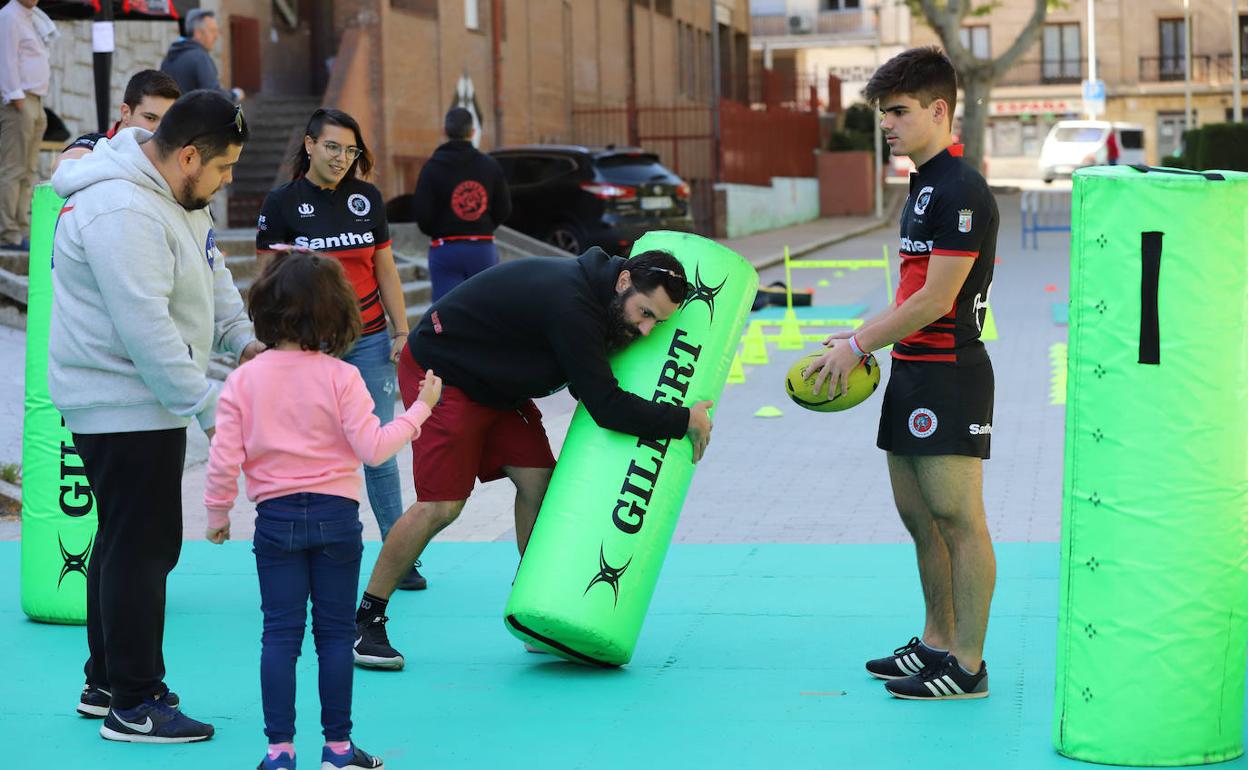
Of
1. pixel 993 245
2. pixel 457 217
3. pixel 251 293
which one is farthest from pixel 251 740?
pixel 457 217

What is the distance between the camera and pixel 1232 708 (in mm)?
4293

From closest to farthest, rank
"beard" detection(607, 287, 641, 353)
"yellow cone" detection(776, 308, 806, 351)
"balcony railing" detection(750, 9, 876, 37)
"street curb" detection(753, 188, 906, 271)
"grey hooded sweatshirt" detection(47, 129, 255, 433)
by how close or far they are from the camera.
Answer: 1. "grey hooded sweatshirt" detection(47, 129, 255, 433)
2. "beard" detection(607, 287, 641, 353)
3. "yellow cone" detection(776, 308, 806, 351)
4. "street curb" detection(753, 188, 906, 271)
5. "balcony railing" detection(750, 9, 876, 37)

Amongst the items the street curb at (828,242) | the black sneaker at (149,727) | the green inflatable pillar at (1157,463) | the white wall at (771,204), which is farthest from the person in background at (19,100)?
the white wall at (771,204)

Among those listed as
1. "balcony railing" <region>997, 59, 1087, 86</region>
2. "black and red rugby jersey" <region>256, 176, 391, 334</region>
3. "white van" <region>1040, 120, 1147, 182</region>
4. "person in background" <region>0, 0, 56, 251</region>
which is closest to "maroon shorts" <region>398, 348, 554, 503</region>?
"black and red rugby jersey" <region>256, 176, 391, 334</region>

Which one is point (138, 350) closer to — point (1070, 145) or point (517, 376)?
point (517, 376)

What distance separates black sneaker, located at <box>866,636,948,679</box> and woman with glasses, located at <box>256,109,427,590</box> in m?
2.04

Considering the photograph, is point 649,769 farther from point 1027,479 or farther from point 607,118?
point 607,118

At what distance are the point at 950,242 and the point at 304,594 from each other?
203 cm

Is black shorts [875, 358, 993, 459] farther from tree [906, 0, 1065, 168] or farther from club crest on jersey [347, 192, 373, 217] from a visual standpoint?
tree [906, 0, 1065, 168]

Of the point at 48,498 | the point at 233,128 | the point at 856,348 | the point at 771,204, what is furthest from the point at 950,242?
the point at 771,204

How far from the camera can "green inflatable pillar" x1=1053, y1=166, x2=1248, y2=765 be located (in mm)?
4125

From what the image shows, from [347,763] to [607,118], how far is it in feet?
90.2

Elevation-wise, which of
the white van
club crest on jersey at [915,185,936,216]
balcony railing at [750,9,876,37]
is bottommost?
club crest on jersey at [915,185,936,216]

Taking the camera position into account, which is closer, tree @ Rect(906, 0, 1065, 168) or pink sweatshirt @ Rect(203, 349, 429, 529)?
pink sweatshirt @ Rect(203, 349, 429, 529)
